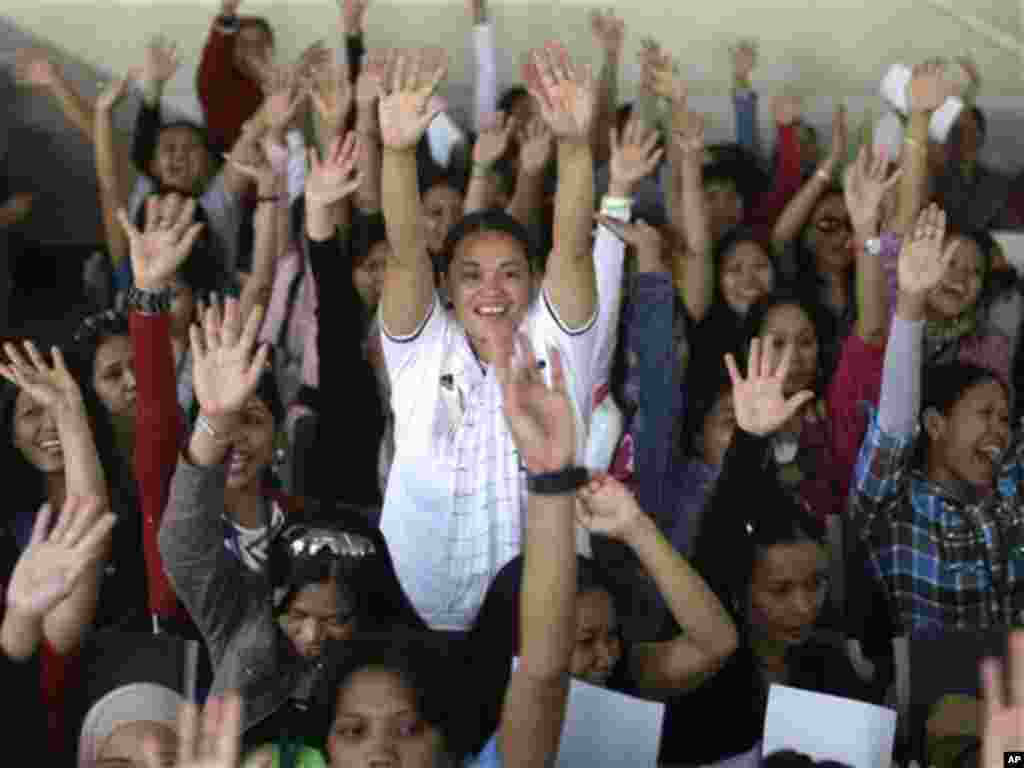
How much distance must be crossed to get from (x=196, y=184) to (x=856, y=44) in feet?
7.75

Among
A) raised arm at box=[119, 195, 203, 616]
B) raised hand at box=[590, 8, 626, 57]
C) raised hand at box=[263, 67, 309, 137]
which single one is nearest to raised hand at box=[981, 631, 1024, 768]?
raised arm at box=[119, 195, 203, 616]

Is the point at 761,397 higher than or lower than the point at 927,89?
lower

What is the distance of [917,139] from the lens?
3430 millimetres

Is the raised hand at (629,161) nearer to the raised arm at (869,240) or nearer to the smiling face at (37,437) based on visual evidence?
the raised arm at (869,240)

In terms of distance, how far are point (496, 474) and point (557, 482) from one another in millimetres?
671

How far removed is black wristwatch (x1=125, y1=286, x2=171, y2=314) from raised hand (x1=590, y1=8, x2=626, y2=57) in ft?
7.94

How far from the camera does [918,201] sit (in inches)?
133

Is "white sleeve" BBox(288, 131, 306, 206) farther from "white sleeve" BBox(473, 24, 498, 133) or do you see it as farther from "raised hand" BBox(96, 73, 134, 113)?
"white sleeve" BBox(473, 24, 498, 133)

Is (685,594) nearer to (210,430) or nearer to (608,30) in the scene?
(210,430)

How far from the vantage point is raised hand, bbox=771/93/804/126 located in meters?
4.78

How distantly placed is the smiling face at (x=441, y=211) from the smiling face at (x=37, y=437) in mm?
1305

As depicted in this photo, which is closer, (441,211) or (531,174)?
(531,174)

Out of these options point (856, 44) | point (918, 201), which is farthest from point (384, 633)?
point (856, 44)

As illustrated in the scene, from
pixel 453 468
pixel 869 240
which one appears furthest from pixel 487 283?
pixel 869 240
